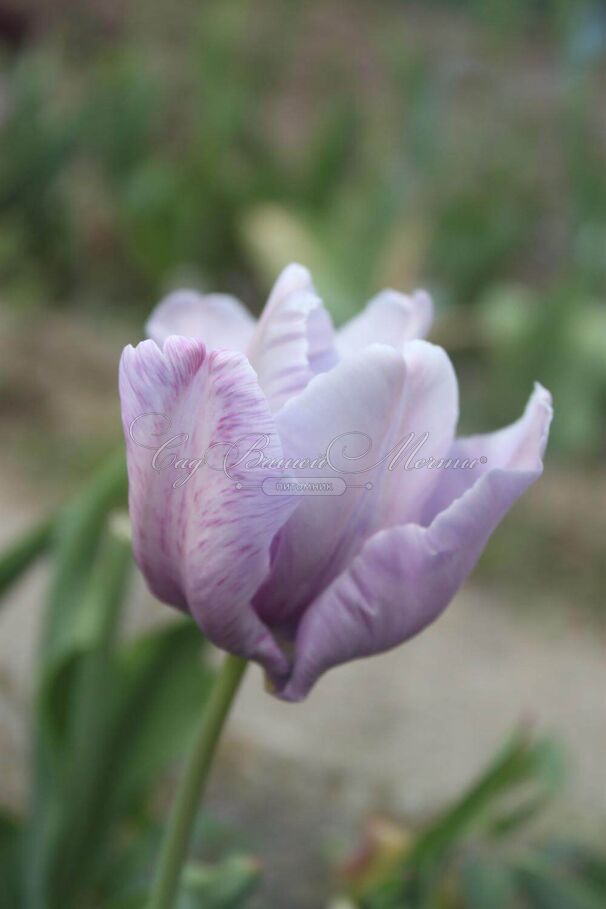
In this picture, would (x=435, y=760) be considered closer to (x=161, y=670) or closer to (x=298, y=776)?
(x=298, y=776)

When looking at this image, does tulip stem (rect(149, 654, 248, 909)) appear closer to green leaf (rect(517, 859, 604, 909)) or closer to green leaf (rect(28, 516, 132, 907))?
green leaf (rect(28, 516, 132, 907))

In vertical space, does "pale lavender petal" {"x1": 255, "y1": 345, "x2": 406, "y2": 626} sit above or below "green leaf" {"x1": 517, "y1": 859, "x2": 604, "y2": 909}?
above

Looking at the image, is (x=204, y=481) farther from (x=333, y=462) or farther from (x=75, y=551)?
(x=75, y=551)

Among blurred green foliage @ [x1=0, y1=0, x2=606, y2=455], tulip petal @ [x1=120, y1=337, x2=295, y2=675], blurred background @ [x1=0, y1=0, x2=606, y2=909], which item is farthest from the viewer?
blurred green foliage @ [x1=0, y1=0, x2=606, y2=455]

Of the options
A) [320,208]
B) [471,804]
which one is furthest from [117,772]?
[320,208]

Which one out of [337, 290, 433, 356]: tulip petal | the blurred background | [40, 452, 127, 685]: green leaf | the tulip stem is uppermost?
[337, 290, 433, 356]: tulip petal

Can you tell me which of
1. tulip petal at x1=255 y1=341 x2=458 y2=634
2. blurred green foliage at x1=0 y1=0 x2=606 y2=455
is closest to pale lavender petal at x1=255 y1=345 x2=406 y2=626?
tulip petal at x1=255 y1=341 x2=458 y2=634
